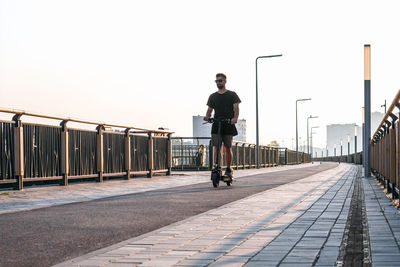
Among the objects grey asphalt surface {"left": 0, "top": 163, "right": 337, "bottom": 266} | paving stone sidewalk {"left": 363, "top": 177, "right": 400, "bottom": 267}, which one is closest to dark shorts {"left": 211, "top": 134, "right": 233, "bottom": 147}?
grey asphalt surface {"left": 0, "top": 163, "right": 337, "bottom": 266}

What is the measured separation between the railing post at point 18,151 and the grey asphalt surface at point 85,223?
78.6 inches

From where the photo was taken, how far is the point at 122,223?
603cm

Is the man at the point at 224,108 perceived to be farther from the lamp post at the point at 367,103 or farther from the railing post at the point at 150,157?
the lamp post at the point at 367,103

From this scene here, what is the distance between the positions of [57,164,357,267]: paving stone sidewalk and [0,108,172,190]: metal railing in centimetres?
431

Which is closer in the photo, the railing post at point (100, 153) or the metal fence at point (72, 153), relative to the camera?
the metal fence at point (72, 153)

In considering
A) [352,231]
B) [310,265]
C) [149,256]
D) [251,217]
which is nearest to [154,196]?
[251,217]

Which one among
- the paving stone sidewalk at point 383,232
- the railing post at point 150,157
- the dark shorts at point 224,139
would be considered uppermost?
the dark shorts at point 224,139


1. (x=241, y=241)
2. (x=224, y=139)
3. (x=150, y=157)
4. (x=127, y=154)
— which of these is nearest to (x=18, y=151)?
(x=224, y=139)

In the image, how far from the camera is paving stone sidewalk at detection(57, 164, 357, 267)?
4000 mm

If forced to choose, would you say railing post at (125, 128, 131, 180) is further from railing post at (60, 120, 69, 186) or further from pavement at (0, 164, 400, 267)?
pavement at (0, 164, 400, 267)

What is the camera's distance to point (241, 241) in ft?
15.8

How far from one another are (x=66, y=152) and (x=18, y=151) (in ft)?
5.60

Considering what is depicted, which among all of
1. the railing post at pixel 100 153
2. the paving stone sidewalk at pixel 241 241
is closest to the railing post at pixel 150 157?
the railing post at pixel 100 153

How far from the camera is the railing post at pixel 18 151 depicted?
994 centimetres
